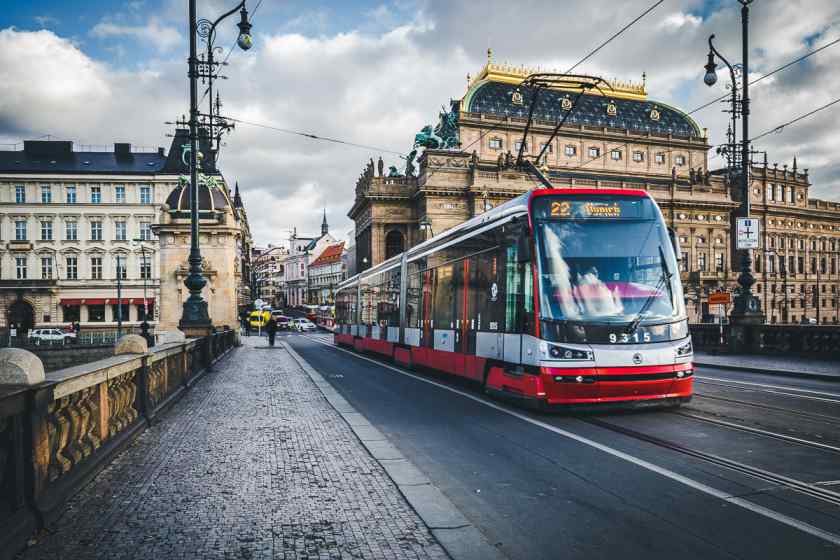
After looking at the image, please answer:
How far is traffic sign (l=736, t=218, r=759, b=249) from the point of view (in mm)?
21812

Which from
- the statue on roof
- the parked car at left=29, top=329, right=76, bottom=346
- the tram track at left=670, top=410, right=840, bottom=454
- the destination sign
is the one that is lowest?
the parked car at left=29, top=329, right=76, bottom=346

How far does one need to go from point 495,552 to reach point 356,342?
85.7ft

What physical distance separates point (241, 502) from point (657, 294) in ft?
22.4

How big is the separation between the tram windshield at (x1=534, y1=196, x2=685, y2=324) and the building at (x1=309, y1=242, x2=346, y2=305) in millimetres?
130345

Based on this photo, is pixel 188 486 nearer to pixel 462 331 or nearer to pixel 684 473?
pixel 684 473

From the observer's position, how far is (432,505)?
5.44 m

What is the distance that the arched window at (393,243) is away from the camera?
238 feet

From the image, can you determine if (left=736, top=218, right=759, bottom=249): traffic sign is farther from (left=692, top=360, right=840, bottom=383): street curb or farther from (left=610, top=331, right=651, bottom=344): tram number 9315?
(left=610, top=331, right=651, bottom=344): tram number 9315

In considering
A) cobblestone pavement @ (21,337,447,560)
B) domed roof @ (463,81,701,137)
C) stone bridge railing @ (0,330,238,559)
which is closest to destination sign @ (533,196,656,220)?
cobblestone pavement @ (21,337,447,560)

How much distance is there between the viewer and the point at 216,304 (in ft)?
147

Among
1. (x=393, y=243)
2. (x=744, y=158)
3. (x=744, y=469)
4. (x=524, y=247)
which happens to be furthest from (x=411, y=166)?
(x=744, y=469)

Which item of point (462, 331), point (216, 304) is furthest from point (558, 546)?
point (216, 304)

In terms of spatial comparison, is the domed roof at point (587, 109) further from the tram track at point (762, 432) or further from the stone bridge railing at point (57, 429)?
the stone bridge railing at point (57, 429)

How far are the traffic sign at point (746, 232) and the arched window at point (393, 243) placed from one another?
5192cm
